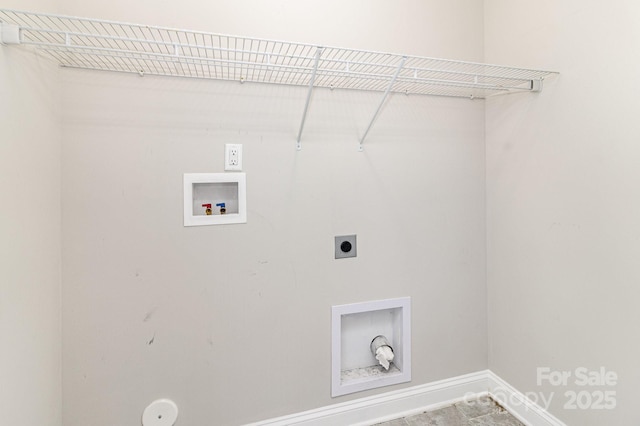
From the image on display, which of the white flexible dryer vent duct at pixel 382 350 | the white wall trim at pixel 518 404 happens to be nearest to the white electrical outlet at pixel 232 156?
the white flexible dryer vent duct at pixel 382 350

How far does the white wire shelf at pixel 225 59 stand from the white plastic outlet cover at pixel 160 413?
1.43 meters

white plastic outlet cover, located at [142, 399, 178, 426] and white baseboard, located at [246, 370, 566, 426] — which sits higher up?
white plastic outlet cover, located at [142, 399, 178, 426]

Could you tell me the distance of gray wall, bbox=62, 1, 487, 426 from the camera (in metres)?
1.26

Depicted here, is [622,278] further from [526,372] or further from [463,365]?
[463,365]

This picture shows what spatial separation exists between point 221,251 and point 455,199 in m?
1.33

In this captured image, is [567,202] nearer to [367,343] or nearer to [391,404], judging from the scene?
[367,343]

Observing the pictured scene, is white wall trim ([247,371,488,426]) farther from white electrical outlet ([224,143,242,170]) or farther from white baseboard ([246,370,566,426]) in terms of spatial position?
white electrical outlet ([224,143,242,170])

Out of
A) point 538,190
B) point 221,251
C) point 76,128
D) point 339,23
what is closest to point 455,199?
point 538,190

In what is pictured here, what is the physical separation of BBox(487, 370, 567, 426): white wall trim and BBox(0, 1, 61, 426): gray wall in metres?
2.19

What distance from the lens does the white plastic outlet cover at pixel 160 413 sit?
1.32 m

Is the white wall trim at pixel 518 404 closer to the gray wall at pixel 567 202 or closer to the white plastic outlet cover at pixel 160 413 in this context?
the gray wall at pixel 567 202

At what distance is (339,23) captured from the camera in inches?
59.8

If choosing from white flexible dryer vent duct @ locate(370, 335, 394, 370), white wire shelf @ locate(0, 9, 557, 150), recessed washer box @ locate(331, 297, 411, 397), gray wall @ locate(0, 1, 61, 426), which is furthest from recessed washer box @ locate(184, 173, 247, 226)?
white flexible dryer vent duct @ locate(370, 335, 394, 370)

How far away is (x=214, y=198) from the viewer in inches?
56.2
